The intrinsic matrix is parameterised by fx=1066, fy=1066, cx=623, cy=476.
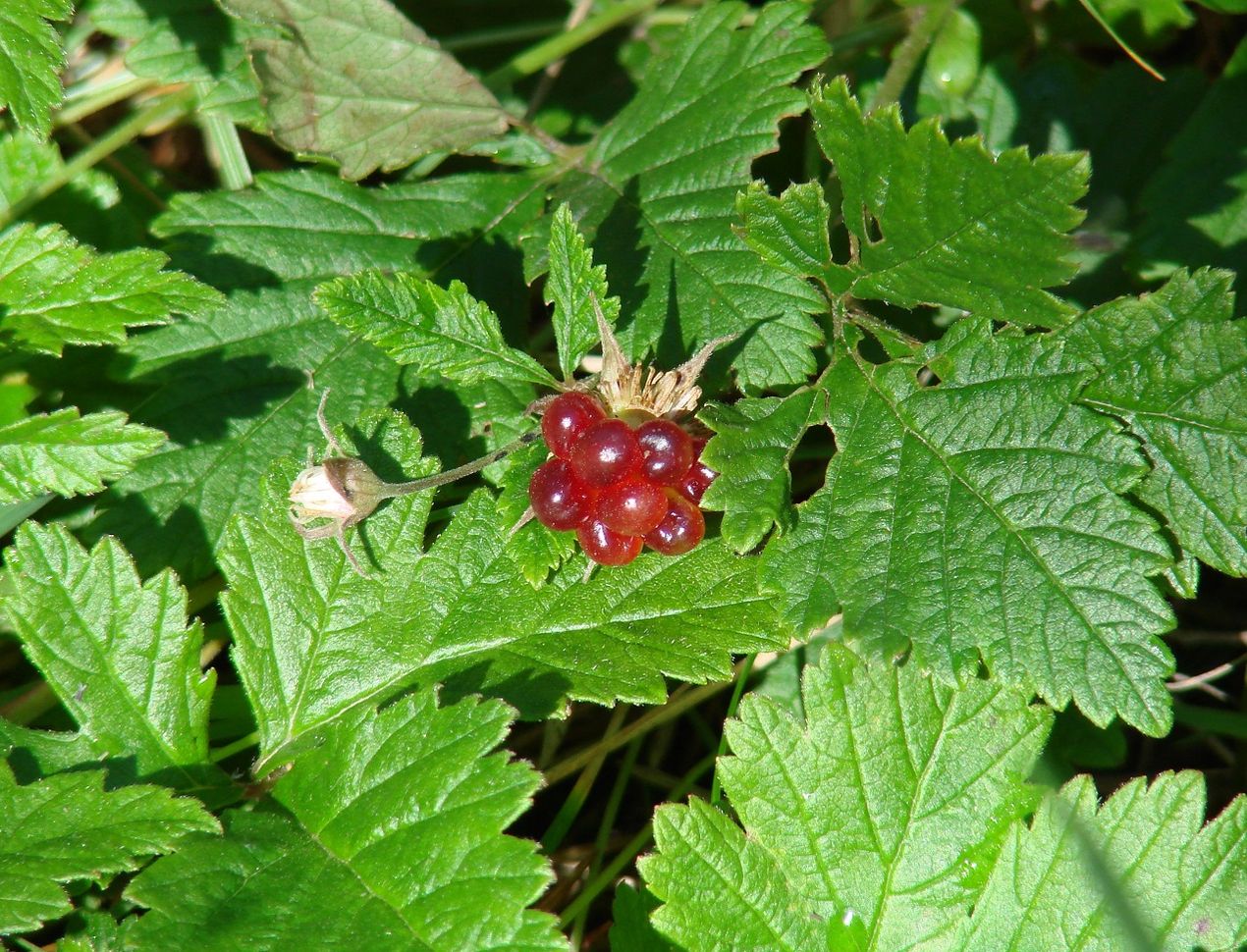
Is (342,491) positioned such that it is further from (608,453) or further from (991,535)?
(991,535)

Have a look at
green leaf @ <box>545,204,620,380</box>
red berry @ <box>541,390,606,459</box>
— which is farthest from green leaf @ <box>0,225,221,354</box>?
red berry @ <box>541,390,606,459</box>

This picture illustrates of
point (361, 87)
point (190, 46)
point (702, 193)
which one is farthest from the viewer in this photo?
point (190, 46)

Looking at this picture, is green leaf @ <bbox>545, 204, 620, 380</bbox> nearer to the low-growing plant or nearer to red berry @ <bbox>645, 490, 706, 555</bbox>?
the low-growing plant

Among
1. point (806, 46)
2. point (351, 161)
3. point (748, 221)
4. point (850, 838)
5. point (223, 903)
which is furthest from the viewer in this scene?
point (351, 161)

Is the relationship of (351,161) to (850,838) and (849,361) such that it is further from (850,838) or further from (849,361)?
(850,838)

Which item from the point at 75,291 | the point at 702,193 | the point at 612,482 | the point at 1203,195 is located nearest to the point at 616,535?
the point at 612,482

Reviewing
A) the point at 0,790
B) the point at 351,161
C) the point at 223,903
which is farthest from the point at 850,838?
the point at 351,161
